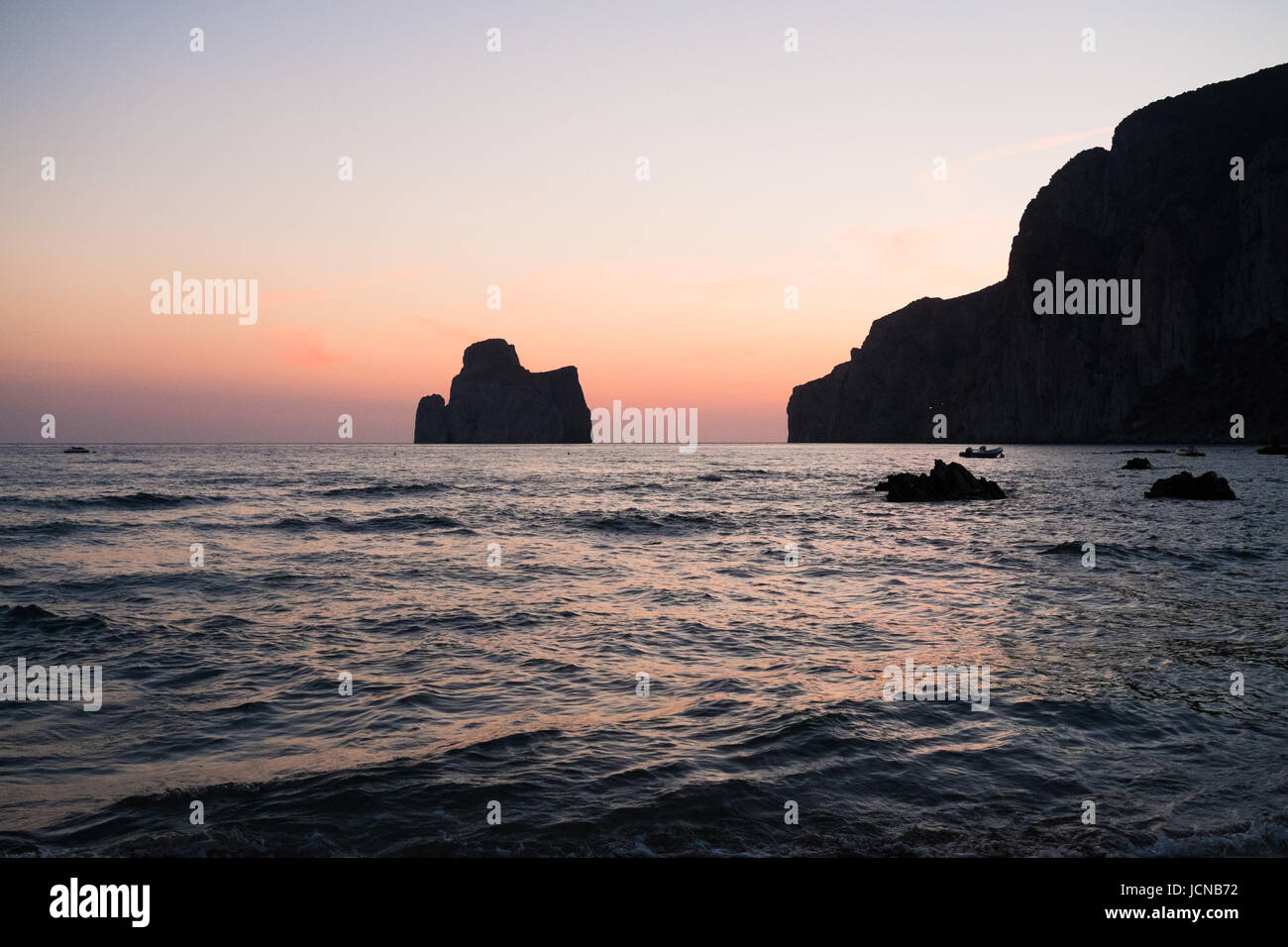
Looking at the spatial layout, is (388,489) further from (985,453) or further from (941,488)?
(985,453)

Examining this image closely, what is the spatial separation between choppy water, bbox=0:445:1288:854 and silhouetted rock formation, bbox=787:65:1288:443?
168 meters

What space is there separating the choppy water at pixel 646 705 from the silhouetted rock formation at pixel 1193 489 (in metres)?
22.2

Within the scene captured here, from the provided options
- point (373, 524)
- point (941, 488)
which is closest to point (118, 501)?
point (373, 524)

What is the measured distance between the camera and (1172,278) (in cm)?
16475

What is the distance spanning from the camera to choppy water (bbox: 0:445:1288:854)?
5.85 meters

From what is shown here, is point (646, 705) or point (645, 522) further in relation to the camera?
point (645, 522)

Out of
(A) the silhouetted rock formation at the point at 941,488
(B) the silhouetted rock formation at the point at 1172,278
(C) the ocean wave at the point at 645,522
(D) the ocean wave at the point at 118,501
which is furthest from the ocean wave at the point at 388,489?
(B) the silhouetted rock formation at the point at 1172,278

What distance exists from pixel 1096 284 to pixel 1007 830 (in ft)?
698

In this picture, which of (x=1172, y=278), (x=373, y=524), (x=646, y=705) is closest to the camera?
(x=646, y=705)

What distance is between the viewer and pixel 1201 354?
163m

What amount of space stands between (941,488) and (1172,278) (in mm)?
160982

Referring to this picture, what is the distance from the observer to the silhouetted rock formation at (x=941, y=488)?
45219 mm
